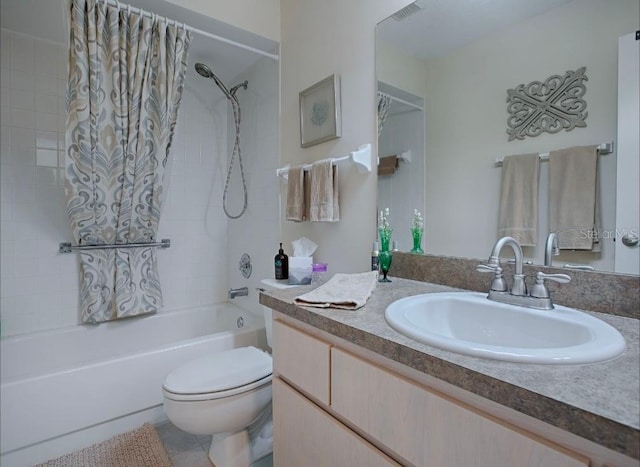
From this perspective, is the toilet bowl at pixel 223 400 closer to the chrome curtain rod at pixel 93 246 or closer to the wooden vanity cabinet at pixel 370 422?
the wooden vanity cabinet at pixel 370 422

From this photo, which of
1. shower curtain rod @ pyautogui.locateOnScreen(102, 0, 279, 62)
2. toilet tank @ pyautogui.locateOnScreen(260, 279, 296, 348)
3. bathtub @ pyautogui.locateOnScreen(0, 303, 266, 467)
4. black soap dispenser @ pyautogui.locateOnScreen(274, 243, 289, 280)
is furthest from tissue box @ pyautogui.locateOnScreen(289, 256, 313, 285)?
shower curtain rod @ pyautogui.locateOnScreen(102, 0, 279, 62)

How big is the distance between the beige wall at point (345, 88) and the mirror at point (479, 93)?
8 centimetres

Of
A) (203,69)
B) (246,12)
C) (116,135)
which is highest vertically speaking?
(246,12)

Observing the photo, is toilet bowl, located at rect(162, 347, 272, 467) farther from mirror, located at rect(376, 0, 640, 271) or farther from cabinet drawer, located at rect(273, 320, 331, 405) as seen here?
mirror, located at rect(376, 0, 640, 271)

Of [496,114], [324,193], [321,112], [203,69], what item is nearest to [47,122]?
[203,69]

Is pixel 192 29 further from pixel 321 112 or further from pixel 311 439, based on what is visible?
pixel 311 439

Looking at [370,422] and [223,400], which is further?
Answer: [223,400]

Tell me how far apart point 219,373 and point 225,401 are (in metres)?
0.14

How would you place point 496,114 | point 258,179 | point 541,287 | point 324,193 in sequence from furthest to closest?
point 258,179 < point 324,193 < point 496,114 < point 541,287

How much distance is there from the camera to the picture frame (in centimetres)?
167

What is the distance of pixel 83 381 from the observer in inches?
60.7

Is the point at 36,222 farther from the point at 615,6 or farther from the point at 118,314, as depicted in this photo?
the point at 615,6

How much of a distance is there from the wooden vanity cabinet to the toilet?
0.29 meters

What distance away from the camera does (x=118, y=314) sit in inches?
79.5
